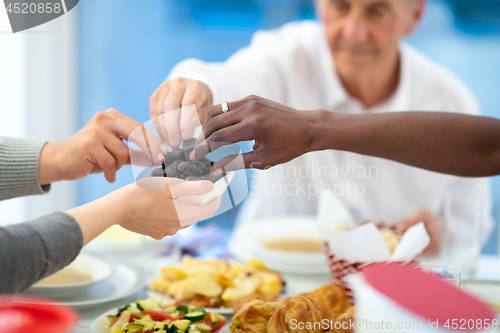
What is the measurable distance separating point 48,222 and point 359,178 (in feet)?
3.29

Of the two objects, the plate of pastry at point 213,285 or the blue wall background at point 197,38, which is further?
the blue wall background at point 197,38

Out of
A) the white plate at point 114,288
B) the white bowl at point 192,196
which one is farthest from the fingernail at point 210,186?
the white plate at point 114,288

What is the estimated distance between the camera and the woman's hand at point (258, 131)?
49cm

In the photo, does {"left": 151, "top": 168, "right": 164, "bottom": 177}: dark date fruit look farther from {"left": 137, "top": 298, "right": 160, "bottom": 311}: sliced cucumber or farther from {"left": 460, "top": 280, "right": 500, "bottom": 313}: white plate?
{"left": 460, "top": 280, "right": 500, "bottom": 313}: white plate

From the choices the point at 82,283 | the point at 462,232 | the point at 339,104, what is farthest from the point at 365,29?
the point at 82,283

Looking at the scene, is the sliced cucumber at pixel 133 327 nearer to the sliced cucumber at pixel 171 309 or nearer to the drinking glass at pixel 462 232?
the sliced cucumber at pixel 171 309

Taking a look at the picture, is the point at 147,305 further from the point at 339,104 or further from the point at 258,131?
the point at 339,104

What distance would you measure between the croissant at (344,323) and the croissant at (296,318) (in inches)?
1.0

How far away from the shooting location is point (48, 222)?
46 cm

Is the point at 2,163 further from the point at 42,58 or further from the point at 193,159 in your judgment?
the point at 42,58

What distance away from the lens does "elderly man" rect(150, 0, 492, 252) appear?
44.4 inches

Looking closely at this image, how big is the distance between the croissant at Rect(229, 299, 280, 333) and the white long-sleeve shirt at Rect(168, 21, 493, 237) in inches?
27.3

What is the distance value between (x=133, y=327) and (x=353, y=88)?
3.67ft

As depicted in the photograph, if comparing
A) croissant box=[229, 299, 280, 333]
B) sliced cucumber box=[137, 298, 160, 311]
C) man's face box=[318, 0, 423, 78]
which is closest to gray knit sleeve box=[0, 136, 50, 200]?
sliced cucumber box=[137, 298, 160, 311]
